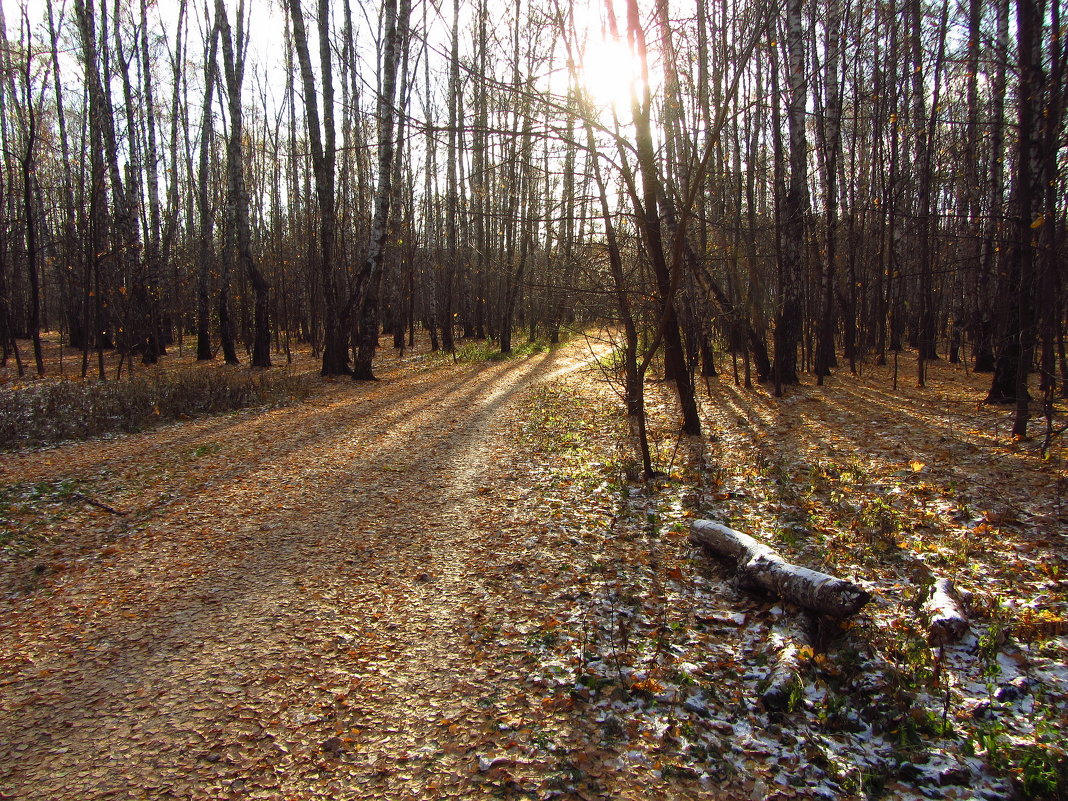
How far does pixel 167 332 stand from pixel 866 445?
28.2 meters

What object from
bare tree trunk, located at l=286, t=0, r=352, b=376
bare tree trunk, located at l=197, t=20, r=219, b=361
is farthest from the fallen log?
bare tree trunk, located at l=197, t=20, r=219, b=361

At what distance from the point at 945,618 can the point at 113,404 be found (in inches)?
471

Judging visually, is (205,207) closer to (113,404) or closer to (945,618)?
(113,404)

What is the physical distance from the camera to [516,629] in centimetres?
380

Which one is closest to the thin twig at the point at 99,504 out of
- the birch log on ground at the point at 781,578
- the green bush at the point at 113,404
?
the green bush at the point at 113,404

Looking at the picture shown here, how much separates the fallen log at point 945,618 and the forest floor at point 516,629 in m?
0.09

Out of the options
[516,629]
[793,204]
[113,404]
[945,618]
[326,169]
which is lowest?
[516,629]

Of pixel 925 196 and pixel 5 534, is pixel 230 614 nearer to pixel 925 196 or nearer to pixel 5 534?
pixel 5 534

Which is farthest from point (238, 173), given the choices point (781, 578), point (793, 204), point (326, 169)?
point (781, 578)

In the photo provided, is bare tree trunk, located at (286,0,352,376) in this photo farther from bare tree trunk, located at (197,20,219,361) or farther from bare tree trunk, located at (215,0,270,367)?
bare tree trunk, located at (197,20,219,361)

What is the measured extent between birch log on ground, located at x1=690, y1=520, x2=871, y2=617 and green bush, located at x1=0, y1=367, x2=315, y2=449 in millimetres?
9289

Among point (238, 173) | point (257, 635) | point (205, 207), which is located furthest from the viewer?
point (205, 207)

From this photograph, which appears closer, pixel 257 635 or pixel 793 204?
pixel 257 635

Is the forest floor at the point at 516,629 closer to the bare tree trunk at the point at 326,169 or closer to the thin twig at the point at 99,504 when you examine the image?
the thin twig at the point at 99,504
